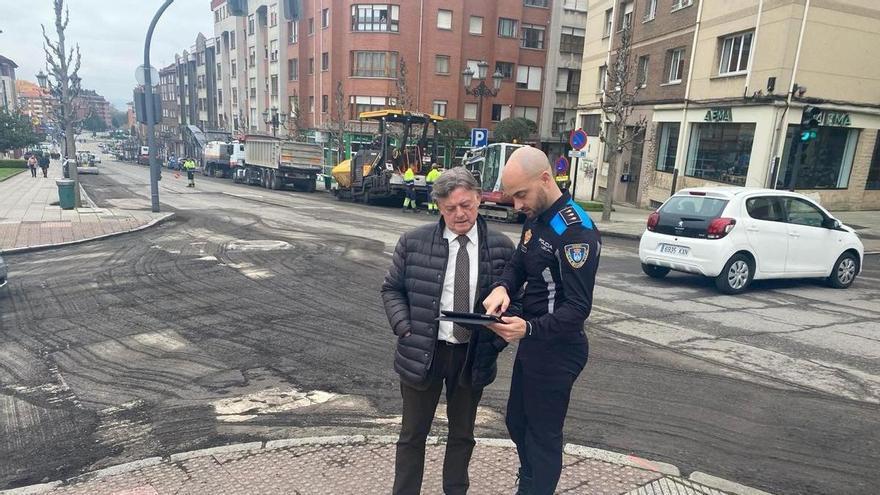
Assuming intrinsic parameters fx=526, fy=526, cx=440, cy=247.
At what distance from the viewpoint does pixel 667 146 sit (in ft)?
75.6

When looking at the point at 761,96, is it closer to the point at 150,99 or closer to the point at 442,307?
the point at 442,307

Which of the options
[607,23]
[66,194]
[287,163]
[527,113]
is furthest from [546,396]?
[527,113]

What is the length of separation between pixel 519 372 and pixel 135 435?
2938mm

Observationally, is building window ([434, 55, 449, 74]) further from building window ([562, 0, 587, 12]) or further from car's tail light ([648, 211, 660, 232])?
car's tail light ([648, 211, 660, 232])

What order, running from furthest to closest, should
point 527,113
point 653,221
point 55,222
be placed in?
point 527,113 → point 55,222 → point 653,221

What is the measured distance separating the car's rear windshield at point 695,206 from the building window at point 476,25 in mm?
36014

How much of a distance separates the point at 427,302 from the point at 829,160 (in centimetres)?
2185

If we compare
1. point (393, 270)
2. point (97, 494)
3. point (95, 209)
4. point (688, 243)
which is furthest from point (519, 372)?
point (95, 209)

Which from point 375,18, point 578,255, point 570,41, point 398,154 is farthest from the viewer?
point 570,41

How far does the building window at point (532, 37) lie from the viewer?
4238cm

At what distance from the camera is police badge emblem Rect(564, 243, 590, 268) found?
2568 mm

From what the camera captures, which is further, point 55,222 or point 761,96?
point 761,96

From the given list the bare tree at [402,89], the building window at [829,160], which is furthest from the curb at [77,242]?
the bare tree at [402,89]

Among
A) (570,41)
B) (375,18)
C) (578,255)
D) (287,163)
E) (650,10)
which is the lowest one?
(287,163)
